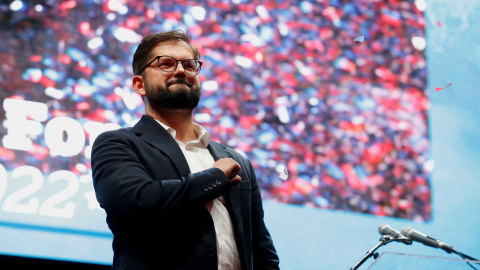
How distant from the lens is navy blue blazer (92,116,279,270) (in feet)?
4.05

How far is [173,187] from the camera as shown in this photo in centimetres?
124

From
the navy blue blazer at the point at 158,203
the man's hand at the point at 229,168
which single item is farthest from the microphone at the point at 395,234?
the man's hand at the point at 229,168

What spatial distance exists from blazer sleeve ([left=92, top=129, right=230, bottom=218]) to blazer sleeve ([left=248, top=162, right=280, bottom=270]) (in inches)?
13.6

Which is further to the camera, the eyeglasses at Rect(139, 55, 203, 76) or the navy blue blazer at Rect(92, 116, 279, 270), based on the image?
the eyeglasses at Rect(139, 55, 203, 76)

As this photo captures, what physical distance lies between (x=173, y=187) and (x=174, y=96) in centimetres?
39

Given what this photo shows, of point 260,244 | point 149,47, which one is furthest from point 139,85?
point 260,244

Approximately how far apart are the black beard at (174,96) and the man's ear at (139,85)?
6cm

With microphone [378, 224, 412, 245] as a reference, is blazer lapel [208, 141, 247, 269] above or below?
above

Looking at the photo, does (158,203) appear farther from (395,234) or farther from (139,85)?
(395,234)

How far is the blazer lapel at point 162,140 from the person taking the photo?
1.39 metres

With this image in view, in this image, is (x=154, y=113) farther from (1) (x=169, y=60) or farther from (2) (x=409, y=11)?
(2) (x=409, y=11)

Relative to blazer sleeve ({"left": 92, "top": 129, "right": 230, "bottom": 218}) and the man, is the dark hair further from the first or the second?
blazer sleeve ({"left": 92, "top": 129, "right": 230, "bottom": 218})

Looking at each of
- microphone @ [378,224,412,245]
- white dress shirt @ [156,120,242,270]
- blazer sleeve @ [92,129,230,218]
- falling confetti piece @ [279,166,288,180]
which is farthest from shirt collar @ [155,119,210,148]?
falling confetti piece @ [279,166,288,180]

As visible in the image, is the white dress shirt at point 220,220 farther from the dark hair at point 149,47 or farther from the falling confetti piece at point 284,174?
the falling confetti piece at point 284,174
